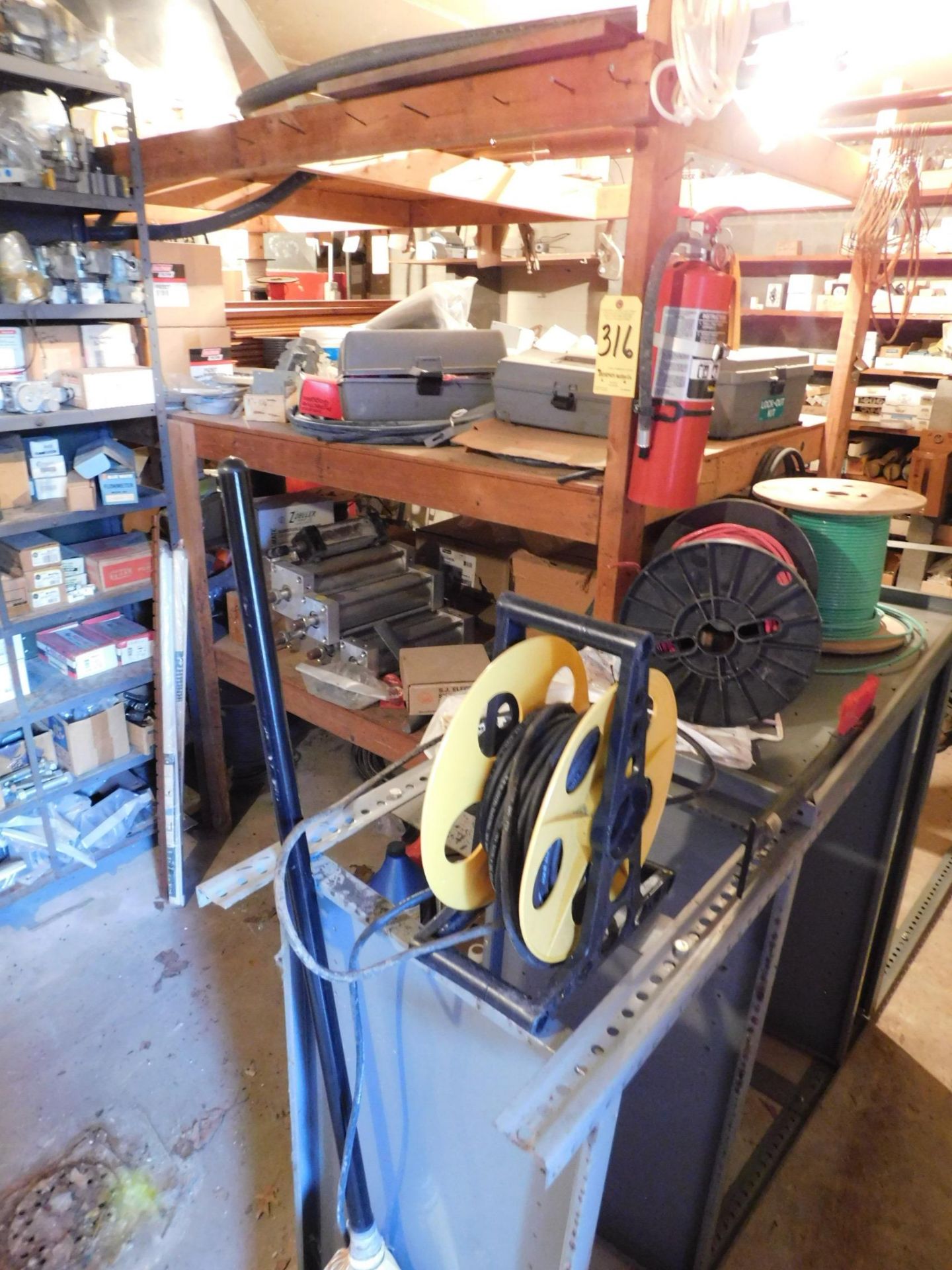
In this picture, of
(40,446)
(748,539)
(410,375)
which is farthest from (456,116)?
(40,446)

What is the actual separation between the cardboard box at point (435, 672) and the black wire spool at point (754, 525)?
0.52 meters

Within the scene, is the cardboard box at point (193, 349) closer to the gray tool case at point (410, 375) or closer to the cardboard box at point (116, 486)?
the cardboard box at point (116, 486)

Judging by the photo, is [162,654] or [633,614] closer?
[633,614]

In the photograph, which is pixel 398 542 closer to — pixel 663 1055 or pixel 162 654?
pixel 162 654

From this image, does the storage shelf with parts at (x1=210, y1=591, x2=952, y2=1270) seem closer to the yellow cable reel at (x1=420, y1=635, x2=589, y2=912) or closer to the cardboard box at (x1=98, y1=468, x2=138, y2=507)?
the yellow cable reel at (x1=420, y1=635, x2=589, y2=912)

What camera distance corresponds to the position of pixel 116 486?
212 cm

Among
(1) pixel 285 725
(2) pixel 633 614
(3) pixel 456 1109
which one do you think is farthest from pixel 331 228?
(3) pixel 456 1109

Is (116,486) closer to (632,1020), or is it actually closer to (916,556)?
(632,1020)

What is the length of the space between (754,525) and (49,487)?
1.73m

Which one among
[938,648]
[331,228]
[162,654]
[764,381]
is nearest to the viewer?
[938,648]

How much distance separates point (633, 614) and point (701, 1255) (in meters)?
1.06

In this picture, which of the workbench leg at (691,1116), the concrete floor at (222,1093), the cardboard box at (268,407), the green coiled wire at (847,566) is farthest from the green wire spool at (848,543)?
the cardboard box at (268,407)

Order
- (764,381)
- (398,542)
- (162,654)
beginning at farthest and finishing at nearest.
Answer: (398,542), (162,654), (764,381)

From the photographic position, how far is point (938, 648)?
1.47 m
